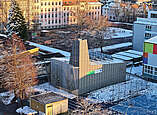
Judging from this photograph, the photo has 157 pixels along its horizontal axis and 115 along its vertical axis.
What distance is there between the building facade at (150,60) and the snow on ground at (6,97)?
49.4 ft

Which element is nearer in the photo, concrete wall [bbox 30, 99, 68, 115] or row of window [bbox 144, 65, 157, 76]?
concrete wall [bbox 30, 99, 68, 115]

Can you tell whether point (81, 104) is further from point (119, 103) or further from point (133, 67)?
point (133, 67)

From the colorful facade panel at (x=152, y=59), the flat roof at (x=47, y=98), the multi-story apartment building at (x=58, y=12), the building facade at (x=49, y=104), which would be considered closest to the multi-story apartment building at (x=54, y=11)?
the multi-story apartment building at (x=58, y=12)

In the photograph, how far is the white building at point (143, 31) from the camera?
1717 inches

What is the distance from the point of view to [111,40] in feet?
188

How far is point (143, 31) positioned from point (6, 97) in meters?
25.2

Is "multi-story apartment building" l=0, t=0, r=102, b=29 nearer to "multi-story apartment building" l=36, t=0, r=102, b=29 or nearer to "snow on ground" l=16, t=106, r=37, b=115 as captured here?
"multi-story apartment building" l=36, t=0, r=102, b=29

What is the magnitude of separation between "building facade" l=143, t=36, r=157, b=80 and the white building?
10278mm

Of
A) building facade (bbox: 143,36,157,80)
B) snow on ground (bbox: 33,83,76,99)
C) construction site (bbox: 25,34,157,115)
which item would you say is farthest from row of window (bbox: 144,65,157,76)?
snow on ground (bbox: 33,83,76,99)

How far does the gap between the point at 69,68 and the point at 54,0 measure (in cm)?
4900

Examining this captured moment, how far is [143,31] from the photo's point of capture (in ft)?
147

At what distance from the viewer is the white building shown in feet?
143

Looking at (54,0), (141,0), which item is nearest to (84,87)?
(54,0)

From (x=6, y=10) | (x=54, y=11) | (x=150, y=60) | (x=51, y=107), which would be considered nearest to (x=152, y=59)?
(x=150, y=60)
